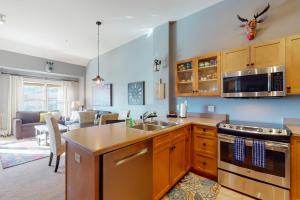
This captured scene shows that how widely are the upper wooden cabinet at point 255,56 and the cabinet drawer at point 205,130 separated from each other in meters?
1.03

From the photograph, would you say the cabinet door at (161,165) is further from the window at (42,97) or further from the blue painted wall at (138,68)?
the window at (42,97)

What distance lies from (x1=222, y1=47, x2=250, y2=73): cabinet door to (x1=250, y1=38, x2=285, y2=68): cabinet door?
82mm

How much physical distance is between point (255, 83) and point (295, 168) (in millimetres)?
1161

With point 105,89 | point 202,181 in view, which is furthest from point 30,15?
point 202,181

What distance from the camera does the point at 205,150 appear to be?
2.53 meters

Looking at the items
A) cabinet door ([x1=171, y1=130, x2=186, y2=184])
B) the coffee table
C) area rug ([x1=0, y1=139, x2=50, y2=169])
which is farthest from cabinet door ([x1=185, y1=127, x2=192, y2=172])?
area rug ([x1=0, y1=139, x2=50, y2=169])

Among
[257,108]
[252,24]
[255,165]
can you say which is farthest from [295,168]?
[252,24]

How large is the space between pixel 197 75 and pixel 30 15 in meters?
3.79

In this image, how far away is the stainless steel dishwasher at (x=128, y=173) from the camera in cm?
134

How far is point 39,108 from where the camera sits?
648cm

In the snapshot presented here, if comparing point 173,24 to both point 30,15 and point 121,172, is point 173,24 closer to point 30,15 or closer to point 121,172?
point 30,15

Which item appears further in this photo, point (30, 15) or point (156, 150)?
point (30, 15)

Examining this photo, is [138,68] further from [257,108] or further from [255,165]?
[255,165]

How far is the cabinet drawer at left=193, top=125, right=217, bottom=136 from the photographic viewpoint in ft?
7.97
